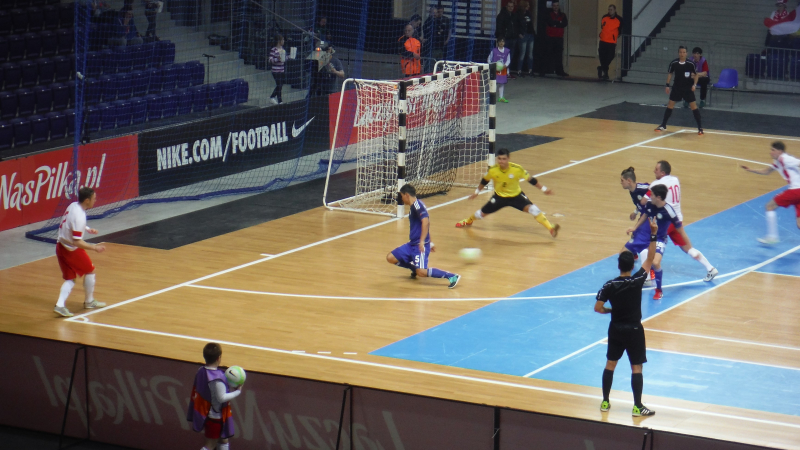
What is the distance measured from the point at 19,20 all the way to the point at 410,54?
10.3m

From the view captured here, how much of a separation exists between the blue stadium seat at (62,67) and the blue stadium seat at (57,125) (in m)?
1.74

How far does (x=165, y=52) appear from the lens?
1016 inches

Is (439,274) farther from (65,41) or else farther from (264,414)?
(65,41)

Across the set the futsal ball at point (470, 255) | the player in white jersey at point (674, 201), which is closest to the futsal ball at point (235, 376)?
the futsal ball at point (470, 255)

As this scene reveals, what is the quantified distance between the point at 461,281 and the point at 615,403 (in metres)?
5.09

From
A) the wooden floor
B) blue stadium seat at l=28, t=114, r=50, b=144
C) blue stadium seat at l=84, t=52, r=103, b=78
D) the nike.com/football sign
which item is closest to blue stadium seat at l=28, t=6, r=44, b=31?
blue stadium seat at l=84, t=52, r=103, b=78

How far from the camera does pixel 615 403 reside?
488 inches

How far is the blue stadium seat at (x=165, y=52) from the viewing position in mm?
25578

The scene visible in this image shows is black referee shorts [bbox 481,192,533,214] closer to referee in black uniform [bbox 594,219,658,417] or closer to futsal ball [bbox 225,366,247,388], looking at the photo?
referee in black uniform [bbox 594,219,658,417]

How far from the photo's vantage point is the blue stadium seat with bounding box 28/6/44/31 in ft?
82.6

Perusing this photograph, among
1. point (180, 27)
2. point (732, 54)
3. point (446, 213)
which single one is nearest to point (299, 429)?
point (446, 213)

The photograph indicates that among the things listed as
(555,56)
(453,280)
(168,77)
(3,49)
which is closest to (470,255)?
(453,280)

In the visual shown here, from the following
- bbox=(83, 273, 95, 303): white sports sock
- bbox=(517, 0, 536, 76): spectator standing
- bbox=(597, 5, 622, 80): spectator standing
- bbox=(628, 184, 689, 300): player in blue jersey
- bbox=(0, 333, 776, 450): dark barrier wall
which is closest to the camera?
bbox=(0, 333, 776, 450): dark barrier wall

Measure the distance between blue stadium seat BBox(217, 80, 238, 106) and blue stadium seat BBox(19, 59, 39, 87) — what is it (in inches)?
Answer: 166
